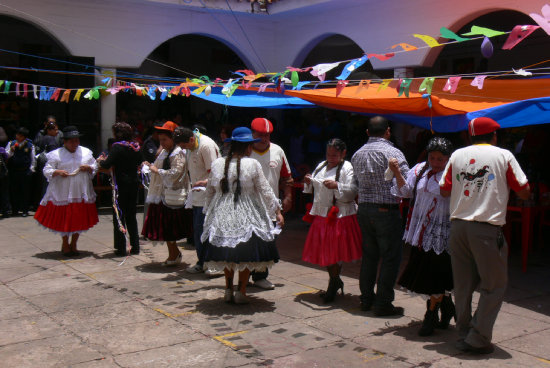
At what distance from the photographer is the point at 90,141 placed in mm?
12203

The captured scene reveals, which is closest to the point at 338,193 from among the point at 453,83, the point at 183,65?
the point at 453,83

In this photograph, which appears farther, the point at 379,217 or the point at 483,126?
the point at 379,217

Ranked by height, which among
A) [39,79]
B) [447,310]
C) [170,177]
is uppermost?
[39,79]

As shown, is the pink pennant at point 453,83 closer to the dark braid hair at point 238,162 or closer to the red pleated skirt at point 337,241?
the red pleated skirt at point 337,241

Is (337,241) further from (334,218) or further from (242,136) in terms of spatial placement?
(242,136)

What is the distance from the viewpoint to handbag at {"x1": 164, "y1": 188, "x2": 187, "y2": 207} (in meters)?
7.21

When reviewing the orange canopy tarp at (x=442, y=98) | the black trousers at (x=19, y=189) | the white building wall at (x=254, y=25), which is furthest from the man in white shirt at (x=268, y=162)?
the black trousers at (x=19, y=189)

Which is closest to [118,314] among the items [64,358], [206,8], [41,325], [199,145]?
[41,325]

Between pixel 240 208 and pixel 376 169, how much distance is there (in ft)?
4.10

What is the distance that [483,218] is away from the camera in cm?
431

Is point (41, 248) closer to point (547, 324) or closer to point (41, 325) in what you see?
point (41, 325)

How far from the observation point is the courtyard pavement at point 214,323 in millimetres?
4402

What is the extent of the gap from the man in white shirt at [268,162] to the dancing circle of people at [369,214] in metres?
0.01

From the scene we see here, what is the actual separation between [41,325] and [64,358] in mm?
878
